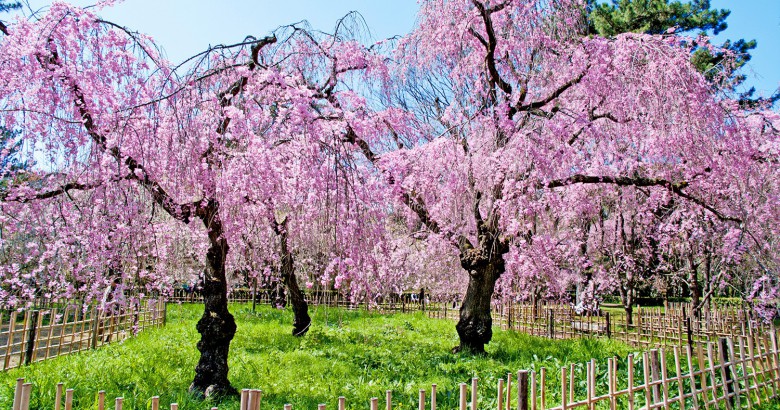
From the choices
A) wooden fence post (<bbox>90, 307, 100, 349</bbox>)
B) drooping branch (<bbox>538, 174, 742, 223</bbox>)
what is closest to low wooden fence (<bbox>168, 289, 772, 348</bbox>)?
wooden fence post (<bbox>90, 307, 100, 349</bbox>)

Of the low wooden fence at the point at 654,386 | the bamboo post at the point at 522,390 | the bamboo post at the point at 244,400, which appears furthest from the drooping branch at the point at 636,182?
the bamboo post at the point at 244,400

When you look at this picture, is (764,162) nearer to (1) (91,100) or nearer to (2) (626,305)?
(2) (626,305)

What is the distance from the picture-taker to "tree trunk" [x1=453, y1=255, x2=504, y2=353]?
8109 millimetres

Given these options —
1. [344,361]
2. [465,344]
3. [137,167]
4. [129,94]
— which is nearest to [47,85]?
[129,94]

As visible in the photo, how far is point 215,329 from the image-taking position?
5.72m

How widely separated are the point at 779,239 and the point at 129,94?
10797 millimetres

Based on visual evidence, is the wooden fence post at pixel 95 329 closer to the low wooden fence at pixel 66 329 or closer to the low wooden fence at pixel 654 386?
the low wooden fence at pixel 66 329

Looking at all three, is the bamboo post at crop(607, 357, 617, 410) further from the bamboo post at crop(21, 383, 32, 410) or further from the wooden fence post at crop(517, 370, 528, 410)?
the bamboo post at crop(21, 383, 32, 410)

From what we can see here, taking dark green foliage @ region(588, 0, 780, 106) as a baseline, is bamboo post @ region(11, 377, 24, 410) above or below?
below

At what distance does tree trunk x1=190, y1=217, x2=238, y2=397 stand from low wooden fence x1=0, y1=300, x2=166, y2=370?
940 millimetres

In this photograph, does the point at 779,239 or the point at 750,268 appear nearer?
the point at 779,239

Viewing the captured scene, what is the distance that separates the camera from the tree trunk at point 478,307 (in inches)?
319

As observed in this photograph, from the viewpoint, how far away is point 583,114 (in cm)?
676

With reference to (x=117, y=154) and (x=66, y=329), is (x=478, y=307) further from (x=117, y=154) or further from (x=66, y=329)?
(x=66, y=329)
